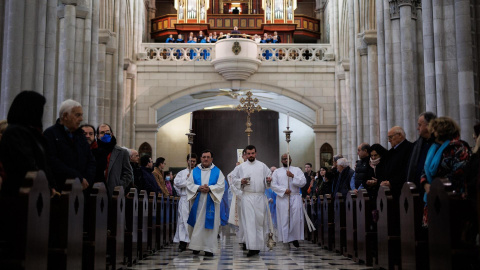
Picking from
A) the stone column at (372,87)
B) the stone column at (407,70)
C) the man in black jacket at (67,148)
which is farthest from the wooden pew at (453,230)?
the stone column at (372,87)

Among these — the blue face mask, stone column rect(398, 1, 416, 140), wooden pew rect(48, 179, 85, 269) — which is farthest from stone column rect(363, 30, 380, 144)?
wooden pew rect(48, 179, 85, 269)

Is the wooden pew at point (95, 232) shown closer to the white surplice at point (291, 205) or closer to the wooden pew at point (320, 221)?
the white surplice at point (291, 205)

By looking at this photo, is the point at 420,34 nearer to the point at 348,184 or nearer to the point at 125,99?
the point at 348,184

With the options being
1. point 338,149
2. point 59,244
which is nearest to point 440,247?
point 59,244

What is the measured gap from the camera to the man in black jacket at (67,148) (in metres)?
5.06

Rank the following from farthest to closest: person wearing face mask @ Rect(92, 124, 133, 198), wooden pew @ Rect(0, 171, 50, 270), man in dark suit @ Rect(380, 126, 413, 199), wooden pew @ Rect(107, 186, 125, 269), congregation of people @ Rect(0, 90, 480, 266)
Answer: person wearing face mask @ Rect(92, 124, 133, 198) → man in dark suit @ Rect(380, 126, 413, 199) → wooden pew @ Rect(107, 186, 125, 269) → congregation of people @ Rect(0, 90, 480, 266) → wooden pew @ Rect(0, 171, 50, 270)

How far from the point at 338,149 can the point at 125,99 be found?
26.8ft

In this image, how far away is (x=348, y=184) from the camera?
10.1 m

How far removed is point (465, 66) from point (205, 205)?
5.19 meters

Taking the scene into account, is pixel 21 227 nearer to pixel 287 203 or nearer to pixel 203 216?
pixel 203 216

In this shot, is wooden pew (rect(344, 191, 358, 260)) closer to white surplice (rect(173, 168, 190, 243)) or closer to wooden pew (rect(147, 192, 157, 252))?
white surplice (rect(173, 168, 190, 243))

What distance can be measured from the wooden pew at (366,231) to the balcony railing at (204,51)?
1589cm

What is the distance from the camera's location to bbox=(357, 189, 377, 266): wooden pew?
280 inches

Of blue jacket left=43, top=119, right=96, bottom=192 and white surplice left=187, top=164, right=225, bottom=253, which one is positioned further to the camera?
white surplice left=187, top=164, right=225, bottom=253
